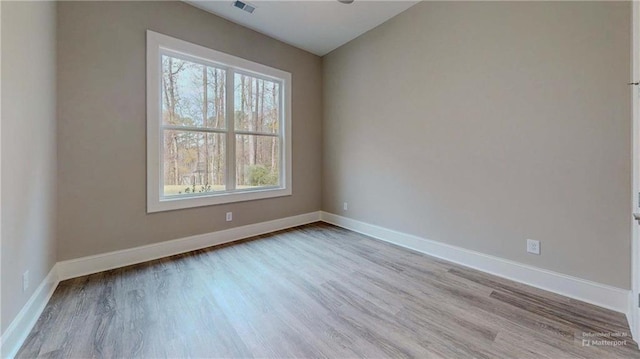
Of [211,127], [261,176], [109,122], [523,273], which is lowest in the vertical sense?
[523,273]

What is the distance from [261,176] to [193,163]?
3.32ft

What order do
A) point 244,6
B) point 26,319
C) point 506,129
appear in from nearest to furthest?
1. point 26,319
2. point 506,129
3. point 244,6

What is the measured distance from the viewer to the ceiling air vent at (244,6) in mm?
2959

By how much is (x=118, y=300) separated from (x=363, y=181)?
3.03 metres

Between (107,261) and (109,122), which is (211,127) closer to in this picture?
(109,122)

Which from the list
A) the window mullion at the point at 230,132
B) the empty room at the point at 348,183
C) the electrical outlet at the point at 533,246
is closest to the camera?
the empty room at the point at 348,183

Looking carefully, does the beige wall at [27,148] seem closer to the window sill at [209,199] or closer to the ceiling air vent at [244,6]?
the window sill at [209,199]

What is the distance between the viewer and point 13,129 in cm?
148

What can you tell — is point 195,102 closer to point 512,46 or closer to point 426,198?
point 426,198

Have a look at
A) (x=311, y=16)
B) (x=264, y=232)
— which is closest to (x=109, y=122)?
(x=264, y=232)

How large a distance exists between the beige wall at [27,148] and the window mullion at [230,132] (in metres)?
1.63

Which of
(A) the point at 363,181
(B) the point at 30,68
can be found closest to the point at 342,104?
(A) the point at 363,181

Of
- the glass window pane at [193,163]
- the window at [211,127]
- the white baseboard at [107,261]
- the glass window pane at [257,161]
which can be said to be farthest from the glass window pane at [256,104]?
the white baseboard at [107,261]

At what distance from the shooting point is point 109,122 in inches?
99.0
